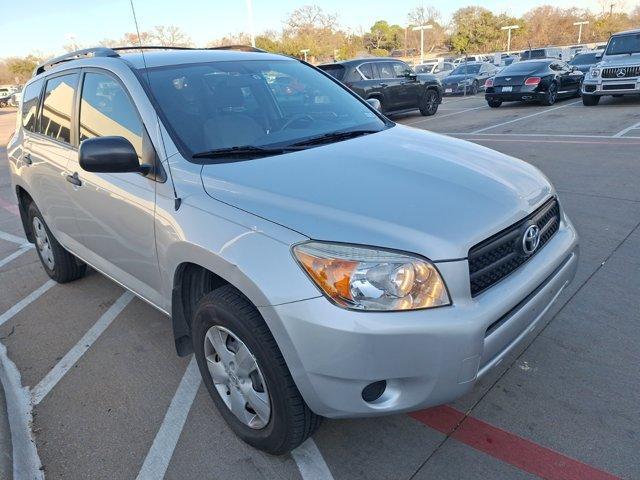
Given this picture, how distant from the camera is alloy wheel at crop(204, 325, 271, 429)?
2.23 m

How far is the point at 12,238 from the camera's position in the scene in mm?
6297

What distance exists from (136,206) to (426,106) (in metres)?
14.3

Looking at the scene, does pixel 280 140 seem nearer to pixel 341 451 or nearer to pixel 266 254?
pixel 266 254

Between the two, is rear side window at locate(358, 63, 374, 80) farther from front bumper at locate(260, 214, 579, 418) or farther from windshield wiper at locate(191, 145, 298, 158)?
front bumper at locate(260, 214, 579, 418)

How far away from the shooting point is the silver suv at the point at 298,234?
6.15ft

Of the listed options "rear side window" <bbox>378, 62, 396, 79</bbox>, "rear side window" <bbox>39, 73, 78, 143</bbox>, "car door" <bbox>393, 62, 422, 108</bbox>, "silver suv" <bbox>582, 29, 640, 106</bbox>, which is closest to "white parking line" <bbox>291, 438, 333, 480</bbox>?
"rear side window" <bbox>39, 73, 78, 143</bbox>

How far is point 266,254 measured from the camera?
197cm

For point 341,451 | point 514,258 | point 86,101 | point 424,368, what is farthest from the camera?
point 86,101

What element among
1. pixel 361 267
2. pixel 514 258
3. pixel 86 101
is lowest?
pixel 514 258

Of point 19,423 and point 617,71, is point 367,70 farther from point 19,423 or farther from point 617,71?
point 19,423

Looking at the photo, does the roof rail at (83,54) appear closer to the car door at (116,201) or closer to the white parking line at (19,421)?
the car door at (116,201)

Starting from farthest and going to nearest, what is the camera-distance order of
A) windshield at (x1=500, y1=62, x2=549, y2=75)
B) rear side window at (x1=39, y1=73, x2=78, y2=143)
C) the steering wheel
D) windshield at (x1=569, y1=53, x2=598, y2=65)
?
windshield at (x1=569, y1=53, x2=598, y2=65) < windshield at (x1=500, y1=62, x2=549, y2=75) < rear side window at (x1=39, y1=73, x2=78, y2=143) < the steering wheel

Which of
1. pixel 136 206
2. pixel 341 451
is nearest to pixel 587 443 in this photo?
pixel 341 451

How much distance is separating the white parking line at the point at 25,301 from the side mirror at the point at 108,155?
2385 mm
